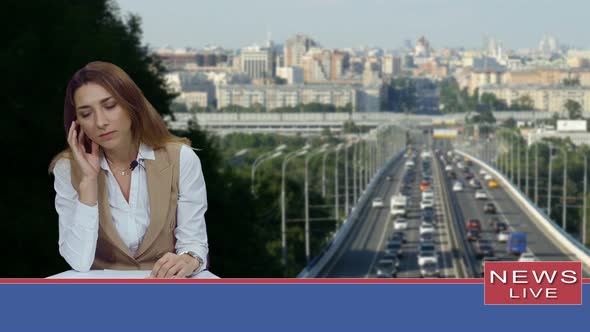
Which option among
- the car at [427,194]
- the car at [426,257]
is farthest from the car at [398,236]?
the car at [427,194]

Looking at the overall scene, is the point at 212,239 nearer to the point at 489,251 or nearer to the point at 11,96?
the point at 11,96

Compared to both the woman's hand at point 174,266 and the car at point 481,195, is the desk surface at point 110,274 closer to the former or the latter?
the woman's hand at point 174,266

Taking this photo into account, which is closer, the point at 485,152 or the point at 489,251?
the point at 489,251

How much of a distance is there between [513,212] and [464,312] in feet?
114

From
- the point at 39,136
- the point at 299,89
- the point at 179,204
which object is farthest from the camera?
the point at 299,89

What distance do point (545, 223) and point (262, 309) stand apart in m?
30.4

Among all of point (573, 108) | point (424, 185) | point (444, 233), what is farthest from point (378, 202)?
point (573, 108)

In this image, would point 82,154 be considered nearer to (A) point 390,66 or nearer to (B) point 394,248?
(B) point 394,248

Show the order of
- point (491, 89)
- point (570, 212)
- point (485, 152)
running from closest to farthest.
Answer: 1. point (570, 212)
2. point (485, 152)
3. point (491, 89)

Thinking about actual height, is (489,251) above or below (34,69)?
below

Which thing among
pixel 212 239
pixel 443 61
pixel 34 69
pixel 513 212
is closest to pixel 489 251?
pixel 513 212

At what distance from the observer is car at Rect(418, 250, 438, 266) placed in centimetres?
2133

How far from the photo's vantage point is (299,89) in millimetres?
90438

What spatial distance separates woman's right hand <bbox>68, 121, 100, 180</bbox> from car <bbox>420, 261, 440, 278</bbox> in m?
18.4
